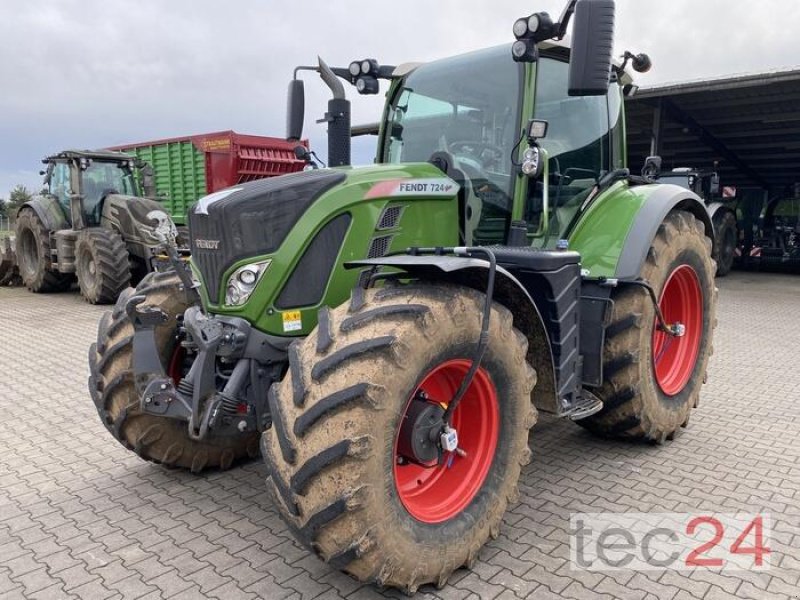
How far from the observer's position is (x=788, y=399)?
16.5 ft

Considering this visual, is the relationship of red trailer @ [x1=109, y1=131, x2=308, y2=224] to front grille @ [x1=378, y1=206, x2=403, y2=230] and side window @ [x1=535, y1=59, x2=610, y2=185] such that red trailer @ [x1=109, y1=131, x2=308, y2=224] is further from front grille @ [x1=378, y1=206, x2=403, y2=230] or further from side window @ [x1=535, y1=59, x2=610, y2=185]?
front grille @ [x1=378, y1=206, x2=403, y2=230]

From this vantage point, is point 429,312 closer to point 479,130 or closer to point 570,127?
point 479,130

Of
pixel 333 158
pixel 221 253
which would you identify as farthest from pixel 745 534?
pixel 333 158

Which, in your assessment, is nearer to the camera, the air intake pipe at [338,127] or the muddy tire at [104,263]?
the air intake pipe at [338,127]

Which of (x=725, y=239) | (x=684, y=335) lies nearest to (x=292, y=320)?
(x=684, y=335)

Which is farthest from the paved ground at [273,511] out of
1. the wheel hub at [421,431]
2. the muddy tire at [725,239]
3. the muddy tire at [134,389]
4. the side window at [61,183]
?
the muddy tire at [725,239]

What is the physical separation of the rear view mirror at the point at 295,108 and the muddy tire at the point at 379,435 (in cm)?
193

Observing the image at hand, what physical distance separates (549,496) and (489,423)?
2.78 ft

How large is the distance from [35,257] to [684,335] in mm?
12118

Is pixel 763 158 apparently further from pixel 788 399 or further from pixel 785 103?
pixel 788 399

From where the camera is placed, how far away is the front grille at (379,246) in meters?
2.95

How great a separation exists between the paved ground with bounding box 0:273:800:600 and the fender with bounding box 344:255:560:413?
0.62 metres

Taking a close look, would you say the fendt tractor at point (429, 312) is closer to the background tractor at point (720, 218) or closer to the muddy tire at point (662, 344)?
the muddy tire at point (662, 344)

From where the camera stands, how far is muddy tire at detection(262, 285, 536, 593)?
2.09m
